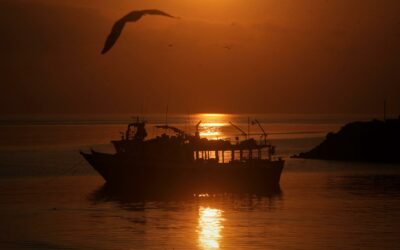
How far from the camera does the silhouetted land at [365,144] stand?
11831 centimetres

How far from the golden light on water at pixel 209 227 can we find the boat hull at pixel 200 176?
468 inches

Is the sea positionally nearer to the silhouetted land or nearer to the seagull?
the seagull

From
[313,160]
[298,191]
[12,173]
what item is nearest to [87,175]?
[12,173]

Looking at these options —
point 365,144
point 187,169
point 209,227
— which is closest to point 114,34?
point 209,227

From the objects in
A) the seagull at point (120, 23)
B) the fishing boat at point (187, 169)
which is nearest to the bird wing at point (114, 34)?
the seagull at point (120, 23)

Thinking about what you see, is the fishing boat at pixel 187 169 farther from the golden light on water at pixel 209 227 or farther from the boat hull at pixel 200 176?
the golden light on water at pixel 209 227

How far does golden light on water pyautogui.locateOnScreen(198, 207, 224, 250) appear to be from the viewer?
40.9m

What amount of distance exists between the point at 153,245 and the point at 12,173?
5225cm

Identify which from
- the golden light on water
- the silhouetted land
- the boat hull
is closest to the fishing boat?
the boat hull

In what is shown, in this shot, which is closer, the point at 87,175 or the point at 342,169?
the point at 87,175

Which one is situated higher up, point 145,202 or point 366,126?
point 366,126

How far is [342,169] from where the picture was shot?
100 m

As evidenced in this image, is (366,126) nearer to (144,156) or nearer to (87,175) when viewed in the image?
(87,175)

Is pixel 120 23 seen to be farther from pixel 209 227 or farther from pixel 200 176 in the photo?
pixel 200 176
